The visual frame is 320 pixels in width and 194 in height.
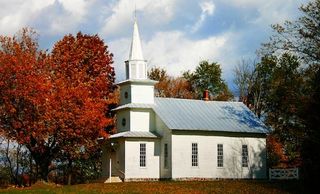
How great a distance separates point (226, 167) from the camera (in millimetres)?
51469

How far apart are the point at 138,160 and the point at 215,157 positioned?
6510mm

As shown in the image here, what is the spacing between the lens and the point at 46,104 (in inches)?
1832

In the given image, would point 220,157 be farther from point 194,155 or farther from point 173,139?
point 173,139

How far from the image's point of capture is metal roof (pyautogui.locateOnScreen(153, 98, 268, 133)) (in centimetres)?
5031

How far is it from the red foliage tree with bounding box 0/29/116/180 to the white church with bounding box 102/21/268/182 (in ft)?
8.02

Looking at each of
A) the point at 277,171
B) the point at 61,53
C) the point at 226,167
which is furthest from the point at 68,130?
the point at 277,171

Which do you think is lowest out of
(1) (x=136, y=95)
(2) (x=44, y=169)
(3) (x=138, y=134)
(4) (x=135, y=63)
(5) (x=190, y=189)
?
(5) (x=190, y=189)

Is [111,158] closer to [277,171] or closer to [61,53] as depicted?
[61,53]

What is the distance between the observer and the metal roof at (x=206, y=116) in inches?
1981

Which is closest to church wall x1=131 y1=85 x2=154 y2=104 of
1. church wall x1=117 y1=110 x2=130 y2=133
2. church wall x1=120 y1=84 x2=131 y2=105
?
church wall x1=120 y1=84 x2=131 y2=105

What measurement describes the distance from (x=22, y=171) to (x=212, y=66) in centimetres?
2697

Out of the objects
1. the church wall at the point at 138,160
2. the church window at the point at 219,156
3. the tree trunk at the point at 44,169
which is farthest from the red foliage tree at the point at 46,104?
the church window at the point at 219,156

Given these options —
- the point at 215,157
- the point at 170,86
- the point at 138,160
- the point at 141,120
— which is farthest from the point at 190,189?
the point at 170,86

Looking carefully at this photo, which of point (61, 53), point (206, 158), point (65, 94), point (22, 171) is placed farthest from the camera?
point (22, 171)
